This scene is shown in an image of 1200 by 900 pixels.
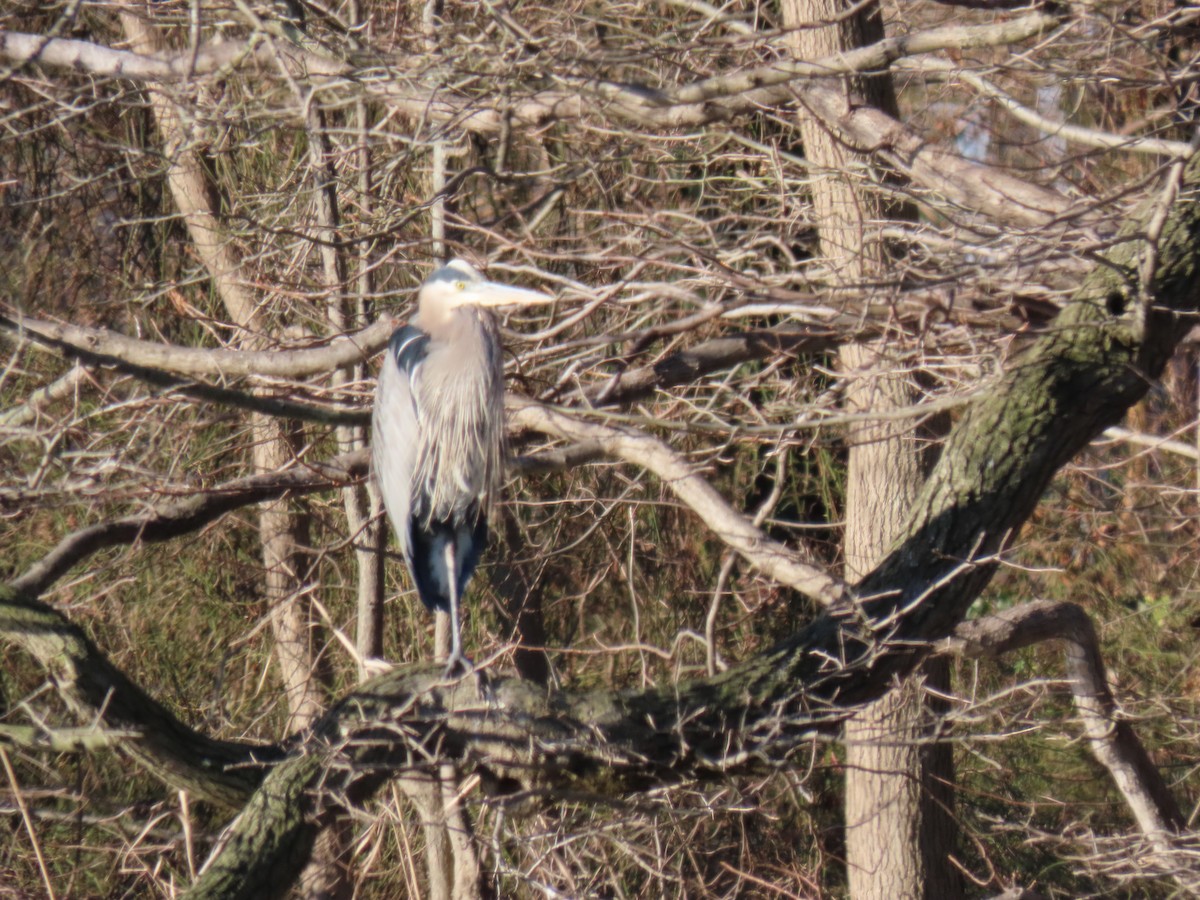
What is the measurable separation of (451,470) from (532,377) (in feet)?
1.53

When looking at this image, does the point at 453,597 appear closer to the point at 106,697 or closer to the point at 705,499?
the point at 705,499

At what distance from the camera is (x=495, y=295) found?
3635mm

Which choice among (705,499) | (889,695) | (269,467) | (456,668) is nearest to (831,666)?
(705,499)

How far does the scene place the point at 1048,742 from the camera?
631cm

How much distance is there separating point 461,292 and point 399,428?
0.42 m

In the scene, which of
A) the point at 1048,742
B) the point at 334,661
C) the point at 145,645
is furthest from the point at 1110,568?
the point at 145,645

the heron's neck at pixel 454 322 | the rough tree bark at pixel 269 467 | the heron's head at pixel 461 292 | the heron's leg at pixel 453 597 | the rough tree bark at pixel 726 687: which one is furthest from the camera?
the rough tree bark at pixel 269 467

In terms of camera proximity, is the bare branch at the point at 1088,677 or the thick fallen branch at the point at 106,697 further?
the bare branch at the point at 1088,677

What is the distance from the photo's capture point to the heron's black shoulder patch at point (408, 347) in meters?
3.66

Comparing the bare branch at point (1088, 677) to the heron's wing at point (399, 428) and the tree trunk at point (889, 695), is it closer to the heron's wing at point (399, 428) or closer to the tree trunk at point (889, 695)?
the tree trunk at point (889, 695)

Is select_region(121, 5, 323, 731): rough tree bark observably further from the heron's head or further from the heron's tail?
the heron's head

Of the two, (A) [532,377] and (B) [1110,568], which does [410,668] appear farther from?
(B) [1110,568]

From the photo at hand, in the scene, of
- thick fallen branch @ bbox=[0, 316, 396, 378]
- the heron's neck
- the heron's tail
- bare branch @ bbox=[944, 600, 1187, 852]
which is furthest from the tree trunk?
thick fallen branch @ bbox=[0, 316, 396, 378]

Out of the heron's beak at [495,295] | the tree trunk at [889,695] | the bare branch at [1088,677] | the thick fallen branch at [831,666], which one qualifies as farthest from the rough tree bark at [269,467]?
the bare branch at [1088,677]
